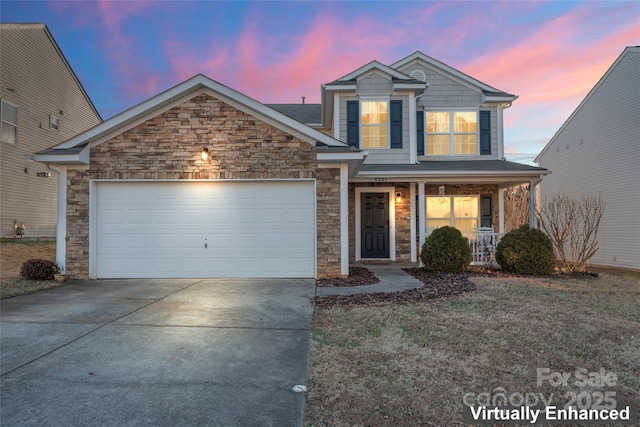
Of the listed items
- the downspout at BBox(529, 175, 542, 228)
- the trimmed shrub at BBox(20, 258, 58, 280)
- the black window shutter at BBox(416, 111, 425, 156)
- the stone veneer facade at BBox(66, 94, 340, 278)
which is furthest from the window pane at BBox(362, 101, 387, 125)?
the trimmed shrub at BBox(20, 258, 58, 280)

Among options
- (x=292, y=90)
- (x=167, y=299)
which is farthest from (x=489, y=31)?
(x=167, y=299)

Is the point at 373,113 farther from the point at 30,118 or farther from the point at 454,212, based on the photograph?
the point at 30,118

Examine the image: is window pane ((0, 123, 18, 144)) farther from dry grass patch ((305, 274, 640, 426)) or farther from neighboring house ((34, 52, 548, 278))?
dry grass patch ((305, 274, 640, 426))

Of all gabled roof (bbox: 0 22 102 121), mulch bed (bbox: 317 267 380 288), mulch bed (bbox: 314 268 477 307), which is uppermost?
gabled roof (bbox: 0 22 102 121)

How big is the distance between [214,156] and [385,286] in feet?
16.1

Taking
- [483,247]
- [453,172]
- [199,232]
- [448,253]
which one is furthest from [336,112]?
[483,247]

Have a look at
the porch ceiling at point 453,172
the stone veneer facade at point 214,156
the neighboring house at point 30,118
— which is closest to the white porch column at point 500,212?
the porch ceiling at point 453,172

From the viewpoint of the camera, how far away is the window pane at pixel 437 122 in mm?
12648

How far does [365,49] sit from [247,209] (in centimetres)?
1010

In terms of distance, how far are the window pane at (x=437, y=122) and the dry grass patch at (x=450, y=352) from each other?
747 cm

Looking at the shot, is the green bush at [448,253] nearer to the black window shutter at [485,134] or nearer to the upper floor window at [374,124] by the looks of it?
the upper floor window at [374,124]

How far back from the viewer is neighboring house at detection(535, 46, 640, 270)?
40.5ft

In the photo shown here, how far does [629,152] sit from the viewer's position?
1255cm

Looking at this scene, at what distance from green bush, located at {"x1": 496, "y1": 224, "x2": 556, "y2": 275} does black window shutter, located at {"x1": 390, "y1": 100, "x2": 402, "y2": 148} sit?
450 cm
